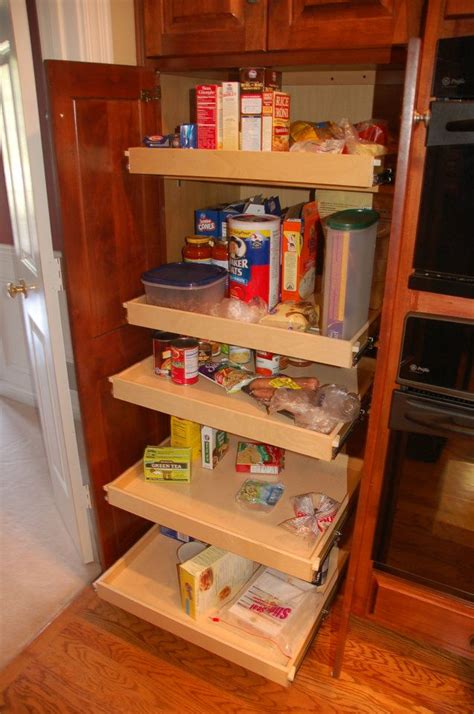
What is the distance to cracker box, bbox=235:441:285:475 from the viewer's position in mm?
1677

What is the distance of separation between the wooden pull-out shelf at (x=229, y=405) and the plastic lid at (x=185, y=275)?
11.4 inches

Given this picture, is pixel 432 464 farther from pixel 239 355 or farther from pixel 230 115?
pixel 230 115

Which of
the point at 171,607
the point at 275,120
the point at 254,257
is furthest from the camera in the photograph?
the point at 171,607

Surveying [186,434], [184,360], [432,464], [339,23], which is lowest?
[186,434]

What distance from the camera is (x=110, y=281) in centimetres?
149

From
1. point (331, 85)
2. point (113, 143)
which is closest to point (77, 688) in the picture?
point (113, 143)

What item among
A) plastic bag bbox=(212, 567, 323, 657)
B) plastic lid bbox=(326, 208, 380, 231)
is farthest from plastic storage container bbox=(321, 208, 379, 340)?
plastic bag bbox=(212, 567, 323, 657)

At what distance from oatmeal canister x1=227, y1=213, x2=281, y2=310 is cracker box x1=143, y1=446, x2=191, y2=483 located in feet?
1.79

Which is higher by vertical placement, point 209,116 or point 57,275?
point 209,116

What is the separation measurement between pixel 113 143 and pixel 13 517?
1.54 metres

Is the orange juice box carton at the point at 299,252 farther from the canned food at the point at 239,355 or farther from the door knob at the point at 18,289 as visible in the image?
the door knob at the point at 18,289

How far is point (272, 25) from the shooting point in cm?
119

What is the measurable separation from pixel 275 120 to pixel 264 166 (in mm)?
134

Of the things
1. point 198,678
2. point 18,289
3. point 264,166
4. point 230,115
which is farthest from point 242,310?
point 198,678
